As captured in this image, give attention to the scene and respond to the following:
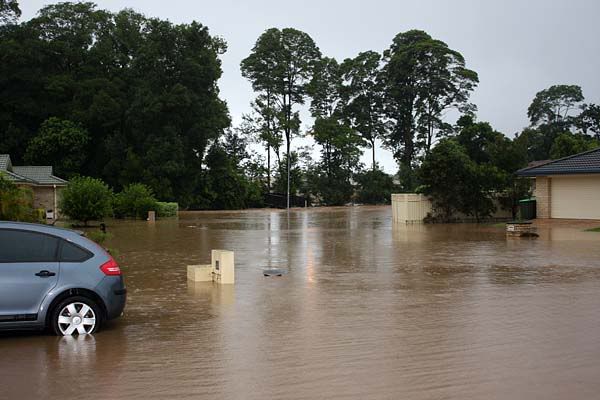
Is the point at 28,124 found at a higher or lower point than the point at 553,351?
higher

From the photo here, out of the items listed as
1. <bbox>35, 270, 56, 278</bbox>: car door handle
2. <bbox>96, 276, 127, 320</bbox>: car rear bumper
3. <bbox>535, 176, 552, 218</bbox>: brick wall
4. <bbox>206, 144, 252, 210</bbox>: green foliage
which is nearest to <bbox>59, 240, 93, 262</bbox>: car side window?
<bbox>35, 270, 56, 278</bbox>: car door handle

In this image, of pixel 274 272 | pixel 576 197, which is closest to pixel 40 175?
pixel 576 197

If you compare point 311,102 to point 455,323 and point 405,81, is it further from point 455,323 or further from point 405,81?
point 455,323

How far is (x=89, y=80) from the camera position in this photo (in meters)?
64.5

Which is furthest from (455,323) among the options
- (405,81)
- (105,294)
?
(405,81)

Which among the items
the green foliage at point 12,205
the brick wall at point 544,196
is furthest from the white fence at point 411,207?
the green foliage at point 12,205

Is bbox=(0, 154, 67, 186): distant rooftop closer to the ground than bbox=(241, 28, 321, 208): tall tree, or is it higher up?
closer to the ground

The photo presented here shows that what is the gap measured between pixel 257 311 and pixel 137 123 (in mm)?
53929

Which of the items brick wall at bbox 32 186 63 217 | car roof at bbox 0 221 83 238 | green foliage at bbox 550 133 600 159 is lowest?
car roof at bbox 0 221 83 238

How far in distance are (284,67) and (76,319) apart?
245ft

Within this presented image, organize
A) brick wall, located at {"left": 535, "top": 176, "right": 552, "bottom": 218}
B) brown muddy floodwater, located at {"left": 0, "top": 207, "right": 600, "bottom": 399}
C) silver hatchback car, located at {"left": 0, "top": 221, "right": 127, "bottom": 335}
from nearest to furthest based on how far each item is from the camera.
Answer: brown muddy floodwater, located at {"left": 0, "top": 207, "right": 600, "bottom": 399} < silver hatchback car, located at {"left": 0, "top": 221, "right": 127, "bottom": 335} < brick wall, located at {"left": 535, "top": 176, "right": 552, "bottom": 218}

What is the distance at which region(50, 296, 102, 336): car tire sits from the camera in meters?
8.62

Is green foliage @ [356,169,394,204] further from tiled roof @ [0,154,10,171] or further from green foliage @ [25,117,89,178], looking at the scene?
tiled roof @ [0,154,10,171]

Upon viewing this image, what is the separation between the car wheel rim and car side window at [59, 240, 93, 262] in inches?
23.4
